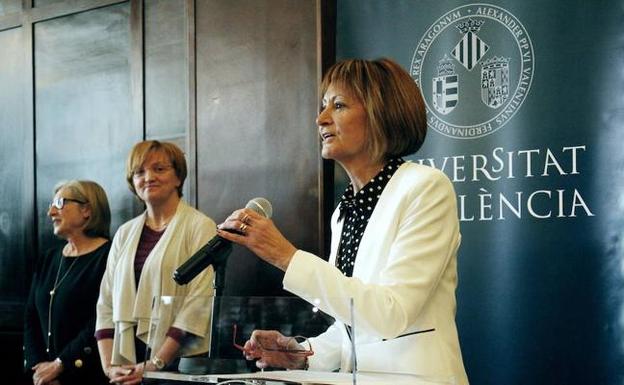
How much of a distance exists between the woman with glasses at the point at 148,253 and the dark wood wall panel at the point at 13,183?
1.56 m

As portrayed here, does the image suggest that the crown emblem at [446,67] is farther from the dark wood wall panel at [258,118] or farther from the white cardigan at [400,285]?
the white cardigan at [400,285]

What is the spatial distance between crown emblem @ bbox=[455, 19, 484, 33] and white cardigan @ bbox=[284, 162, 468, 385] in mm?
1695

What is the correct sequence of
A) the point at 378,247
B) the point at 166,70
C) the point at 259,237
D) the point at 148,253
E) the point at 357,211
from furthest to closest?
the point at 166,70, the point at 148,253, the point at 357,211, the point at 378,247, the point at 259,237

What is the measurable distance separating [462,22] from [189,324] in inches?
94.7

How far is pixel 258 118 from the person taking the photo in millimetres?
4336

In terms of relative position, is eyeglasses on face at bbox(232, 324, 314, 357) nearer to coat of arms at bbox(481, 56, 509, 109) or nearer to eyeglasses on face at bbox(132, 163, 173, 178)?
coat of arms at bbox(481, 56, 509, 109)

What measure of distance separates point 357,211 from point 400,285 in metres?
0.39

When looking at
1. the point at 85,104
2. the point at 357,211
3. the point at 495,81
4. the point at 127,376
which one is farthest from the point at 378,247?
the point at 85,104

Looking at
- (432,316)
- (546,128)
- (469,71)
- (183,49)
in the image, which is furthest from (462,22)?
(432,316)

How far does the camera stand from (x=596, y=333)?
3.19 m

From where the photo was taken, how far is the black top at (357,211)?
207 cm


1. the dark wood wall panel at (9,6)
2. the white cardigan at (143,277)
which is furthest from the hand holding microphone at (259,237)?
the dark wood wall panel at (9,6)

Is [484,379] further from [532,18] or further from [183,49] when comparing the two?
[183,49]

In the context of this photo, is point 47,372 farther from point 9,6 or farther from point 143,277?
point 9,6
